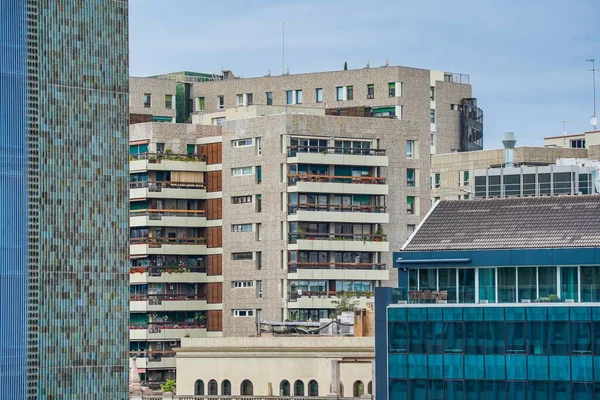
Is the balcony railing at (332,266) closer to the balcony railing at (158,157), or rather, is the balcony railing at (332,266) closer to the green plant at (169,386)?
the green plant at (169,386)

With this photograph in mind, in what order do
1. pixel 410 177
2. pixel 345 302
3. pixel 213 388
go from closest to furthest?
pixel 213 388 < pixel 345 302 < pixel 410 177

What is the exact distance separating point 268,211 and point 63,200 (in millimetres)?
49425

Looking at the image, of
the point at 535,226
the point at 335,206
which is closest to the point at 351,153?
the point at 335,206

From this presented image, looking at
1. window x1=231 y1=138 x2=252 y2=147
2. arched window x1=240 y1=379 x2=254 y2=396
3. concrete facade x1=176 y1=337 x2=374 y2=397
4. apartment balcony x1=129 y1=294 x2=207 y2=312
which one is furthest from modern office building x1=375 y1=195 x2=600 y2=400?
apartment balcony x1=129 y1=294 x2=207 y2=312

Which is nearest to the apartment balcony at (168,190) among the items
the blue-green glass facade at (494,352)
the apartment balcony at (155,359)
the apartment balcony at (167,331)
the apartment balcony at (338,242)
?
the apartment balcony at (167,331)

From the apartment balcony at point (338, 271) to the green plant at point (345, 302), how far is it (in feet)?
5.58

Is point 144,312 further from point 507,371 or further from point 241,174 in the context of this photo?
point 507,371

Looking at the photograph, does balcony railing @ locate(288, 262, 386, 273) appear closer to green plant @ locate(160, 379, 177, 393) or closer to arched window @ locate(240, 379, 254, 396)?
green plant @ locate(160, 379, 177, 393)

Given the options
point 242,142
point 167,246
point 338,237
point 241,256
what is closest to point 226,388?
point 338,237

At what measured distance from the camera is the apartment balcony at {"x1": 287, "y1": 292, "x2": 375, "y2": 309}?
184 meters

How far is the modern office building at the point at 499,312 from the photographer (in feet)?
433

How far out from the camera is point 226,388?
158 metres

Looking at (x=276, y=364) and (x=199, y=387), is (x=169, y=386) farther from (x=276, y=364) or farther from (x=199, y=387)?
(x=276, y=364)

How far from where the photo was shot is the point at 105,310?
139m
